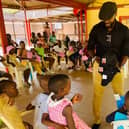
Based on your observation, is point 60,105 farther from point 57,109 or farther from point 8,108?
point 8,108

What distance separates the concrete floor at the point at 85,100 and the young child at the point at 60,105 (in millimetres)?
1219

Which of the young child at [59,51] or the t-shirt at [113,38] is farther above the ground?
the t-shirt at [113,38]

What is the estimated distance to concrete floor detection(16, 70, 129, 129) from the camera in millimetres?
2877

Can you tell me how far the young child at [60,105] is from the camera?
58.2 inches

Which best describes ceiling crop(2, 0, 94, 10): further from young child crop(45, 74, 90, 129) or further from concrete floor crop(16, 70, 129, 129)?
young child crop(45, 74, 90, 129)

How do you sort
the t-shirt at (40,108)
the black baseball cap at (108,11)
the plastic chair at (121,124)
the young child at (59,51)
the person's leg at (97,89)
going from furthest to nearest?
1. the young child at (59,51)
2. the person's leg at (97,89)
3. the black baseball cap at (108,11)
4. the t-shirt at (40,108)
5. the plastic chair at (121,124)

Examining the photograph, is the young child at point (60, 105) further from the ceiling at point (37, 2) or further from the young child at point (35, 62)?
the ceiling at point (37, 2)

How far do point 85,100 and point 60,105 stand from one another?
214cm

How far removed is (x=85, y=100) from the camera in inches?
141

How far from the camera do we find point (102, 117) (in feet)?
9.45

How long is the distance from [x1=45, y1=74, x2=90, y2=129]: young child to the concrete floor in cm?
122

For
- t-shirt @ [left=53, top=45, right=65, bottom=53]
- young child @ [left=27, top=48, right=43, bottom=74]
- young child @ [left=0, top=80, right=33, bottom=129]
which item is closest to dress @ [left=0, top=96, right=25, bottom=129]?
young child @ [left=0, top=80, right=33, bottom=129]

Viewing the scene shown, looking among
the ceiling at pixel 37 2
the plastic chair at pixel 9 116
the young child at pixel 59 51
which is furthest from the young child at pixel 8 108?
the young child at pixel 59 51

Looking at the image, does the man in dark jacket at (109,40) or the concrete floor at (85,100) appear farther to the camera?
the concrete floor at (85,100)
